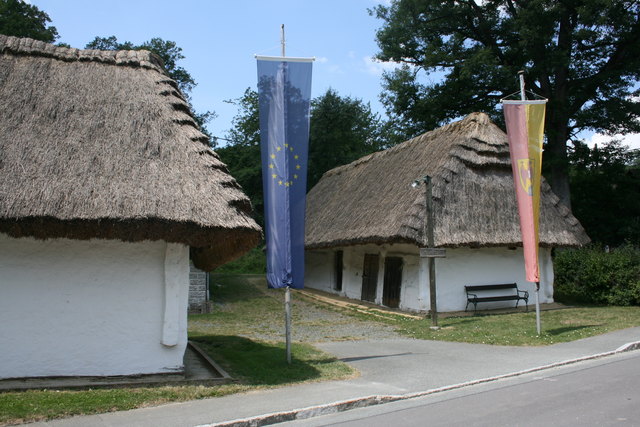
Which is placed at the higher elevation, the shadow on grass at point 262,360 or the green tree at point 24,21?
the green tree at point 24,21

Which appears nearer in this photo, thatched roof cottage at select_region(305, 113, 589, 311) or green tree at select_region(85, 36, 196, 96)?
thatched roof cottage at select_region(305, 113, 589, 311)

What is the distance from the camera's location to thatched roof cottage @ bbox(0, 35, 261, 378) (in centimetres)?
762

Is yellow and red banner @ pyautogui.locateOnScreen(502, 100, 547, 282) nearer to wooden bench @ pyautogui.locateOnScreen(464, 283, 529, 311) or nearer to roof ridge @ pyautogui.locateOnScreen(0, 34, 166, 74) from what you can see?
wooden bench @ pyautogui.locateOnScreen(464, 283, 529, 311)

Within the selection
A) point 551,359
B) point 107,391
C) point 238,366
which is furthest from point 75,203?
point 551,359

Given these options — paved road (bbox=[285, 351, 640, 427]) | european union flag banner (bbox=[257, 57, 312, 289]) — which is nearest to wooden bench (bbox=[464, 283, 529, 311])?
paved road (bbox=[285, 351, 640, 427])

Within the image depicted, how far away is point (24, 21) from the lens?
26.0 meters

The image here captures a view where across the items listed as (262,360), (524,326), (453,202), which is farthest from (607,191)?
(262,360)

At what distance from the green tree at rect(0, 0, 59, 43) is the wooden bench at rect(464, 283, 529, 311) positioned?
23698mm

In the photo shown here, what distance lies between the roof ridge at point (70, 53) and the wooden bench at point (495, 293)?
10.8 metres

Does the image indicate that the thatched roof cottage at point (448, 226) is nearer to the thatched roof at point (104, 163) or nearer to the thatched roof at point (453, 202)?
the thatched roof at point (453, 202)

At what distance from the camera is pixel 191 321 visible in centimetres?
1535

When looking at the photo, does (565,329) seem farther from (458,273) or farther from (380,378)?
(380,378)

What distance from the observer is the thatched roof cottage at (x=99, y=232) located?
A: 25.0ft

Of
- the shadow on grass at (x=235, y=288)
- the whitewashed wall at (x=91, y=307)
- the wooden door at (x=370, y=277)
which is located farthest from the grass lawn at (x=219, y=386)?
the shadow on grass at (x=235, y=288)
